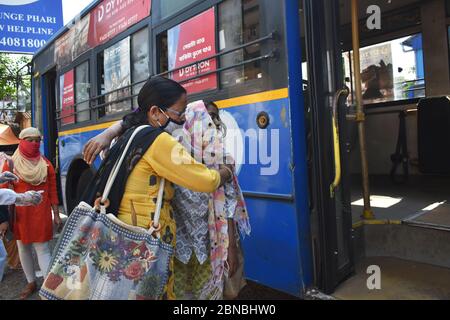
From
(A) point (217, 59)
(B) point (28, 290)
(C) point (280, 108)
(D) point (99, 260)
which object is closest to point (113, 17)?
(A) point (217, 59)

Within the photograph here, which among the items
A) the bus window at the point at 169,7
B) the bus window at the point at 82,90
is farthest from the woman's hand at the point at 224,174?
the bus window at the point at 82,90

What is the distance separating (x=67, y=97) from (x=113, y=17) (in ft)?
4.82

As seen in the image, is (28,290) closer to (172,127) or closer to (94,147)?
(94,147)

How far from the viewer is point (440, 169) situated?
Result: 3.92 meters

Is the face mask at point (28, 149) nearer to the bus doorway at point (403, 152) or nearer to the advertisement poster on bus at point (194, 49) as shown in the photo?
the advertisement poster on bus at point (194, 49)

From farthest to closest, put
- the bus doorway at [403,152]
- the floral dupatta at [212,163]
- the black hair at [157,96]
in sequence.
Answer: the bus doorway at [403,152]
the floral dupatta at [212,163]
the black hair at [157,96]

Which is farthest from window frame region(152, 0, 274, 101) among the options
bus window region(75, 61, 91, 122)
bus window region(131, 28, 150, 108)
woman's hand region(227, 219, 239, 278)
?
bus window region(75, 61, 91, 122)

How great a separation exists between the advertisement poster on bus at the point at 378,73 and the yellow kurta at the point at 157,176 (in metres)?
4.10

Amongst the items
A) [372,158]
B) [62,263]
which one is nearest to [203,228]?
[62,263]

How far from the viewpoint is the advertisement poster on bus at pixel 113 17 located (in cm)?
349

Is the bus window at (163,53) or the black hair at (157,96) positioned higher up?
the bus window at (163,53)

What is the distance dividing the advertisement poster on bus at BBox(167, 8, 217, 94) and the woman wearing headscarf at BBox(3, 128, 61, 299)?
1.52m

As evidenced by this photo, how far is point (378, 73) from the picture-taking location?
16.7 feet

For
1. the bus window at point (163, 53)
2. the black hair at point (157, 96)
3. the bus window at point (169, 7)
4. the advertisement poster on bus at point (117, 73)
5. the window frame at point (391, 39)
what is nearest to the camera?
the black hair at point (157, 96)
